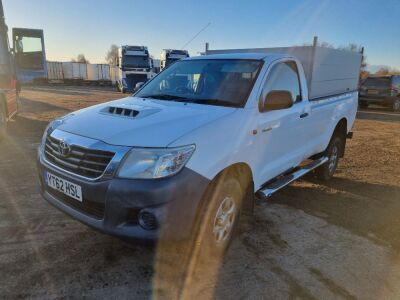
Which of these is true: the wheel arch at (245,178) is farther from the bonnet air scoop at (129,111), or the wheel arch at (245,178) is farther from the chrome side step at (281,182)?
the bonnet air scoop at (129,111)

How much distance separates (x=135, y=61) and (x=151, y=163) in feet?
78.6

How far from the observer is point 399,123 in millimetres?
13500

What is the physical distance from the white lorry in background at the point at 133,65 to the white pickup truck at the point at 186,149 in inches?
841

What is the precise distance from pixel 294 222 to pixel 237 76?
187cm

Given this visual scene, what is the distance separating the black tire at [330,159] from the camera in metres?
5.64

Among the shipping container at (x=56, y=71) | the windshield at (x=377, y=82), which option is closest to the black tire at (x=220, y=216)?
the windshield at (x=377, y=82)

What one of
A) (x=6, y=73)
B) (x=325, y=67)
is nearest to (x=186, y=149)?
(x=325, y=67)

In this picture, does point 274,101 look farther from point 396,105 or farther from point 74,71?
point 74,71

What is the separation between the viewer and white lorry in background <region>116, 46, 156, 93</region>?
24.8m

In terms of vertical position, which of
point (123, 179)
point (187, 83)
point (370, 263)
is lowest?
point (370, 263)

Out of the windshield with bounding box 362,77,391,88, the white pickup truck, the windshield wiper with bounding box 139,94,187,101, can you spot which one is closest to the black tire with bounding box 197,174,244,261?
the white pickup truck

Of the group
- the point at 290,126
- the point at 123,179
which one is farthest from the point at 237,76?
the point at 123,179

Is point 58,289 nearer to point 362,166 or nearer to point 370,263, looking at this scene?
point 370,263

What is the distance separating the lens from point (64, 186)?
288 centimetres
